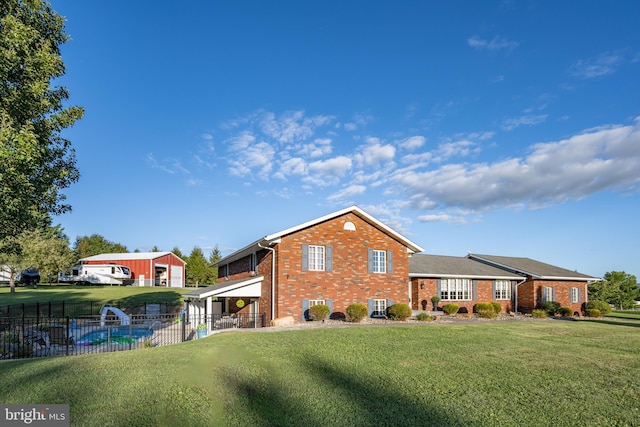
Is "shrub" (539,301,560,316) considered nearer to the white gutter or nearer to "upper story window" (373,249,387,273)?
"upper story window" (373,249,387,273)

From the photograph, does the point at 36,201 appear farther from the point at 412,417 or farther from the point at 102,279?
the point at 102,279

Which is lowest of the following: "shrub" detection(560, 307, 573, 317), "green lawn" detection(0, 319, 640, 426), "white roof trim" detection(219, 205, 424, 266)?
"shrub" detection(560, 307, 573, 317)

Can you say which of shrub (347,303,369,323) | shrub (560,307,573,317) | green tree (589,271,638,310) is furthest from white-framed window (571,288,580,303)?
shrub (347,303,369,323)

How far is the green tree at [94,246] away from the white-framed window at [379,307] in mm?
64632

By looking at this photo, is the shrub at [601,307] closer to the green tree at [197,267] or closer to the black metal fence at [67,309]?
the black metal fence at [67,309]

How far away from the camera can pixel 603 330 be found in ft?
63.7

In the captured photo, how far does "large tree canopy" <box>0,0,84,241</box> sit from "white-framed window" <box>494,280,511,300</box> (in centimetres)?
2864

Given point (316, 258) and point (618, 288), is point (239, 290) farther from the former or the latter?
point (618, 288)

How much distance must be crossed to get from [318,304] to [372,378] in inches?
478

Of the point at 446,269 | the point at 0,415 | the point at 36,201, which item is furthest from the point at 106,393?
the point at 446,269

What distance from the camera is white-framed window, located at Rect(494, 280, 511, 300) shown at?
3050 centimetres

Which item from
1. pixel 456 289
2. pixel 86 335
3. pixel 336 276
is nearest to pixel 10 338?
pixel 86 335

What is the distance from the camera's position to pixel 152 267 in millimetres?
56500

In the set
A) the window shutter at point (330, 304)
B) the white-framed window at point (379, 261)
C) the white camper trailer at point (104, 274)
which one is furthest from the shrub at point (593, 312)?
the white camper trailer at point (104, 274)
